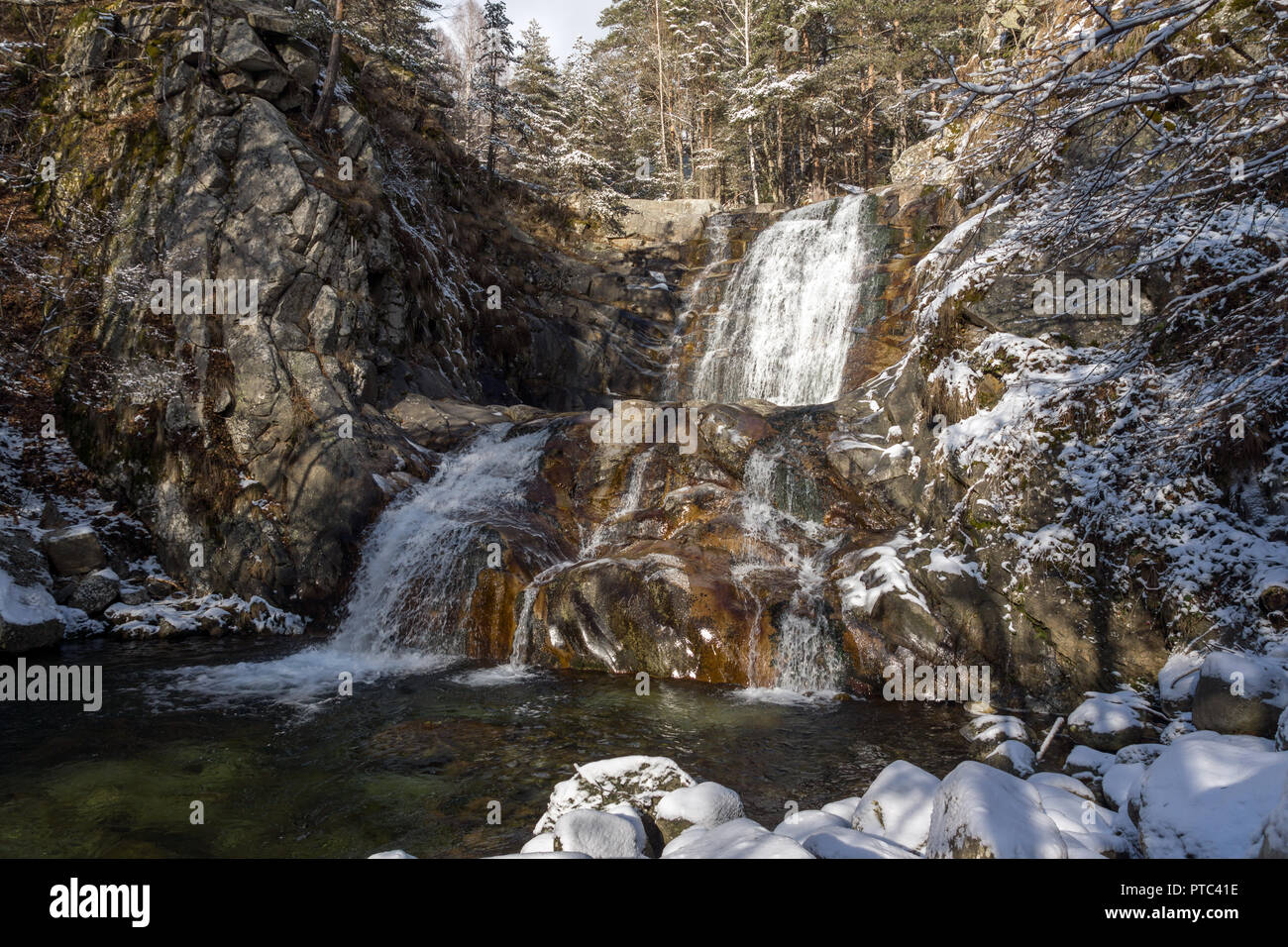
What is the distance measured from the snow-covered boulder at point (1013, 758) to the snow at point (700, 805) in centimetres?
295

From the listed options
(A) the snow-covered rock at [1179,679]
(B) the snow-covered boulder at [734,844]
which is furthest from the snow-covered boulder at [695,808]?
(A) the snow-covered rock at [1179,679]

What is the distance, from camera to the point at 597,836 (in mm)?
4281

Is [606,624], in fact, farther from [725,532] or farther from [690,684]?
[725,532]

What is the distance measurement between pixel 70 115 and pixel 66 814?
1651 cm

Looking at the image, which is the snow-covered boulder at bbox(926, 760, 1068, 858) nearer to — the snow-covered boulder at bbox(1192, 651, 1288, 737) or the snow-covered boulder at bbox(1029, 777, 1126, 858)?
the snow-covered boulder at bbox(1029, 777, 1126, 858)

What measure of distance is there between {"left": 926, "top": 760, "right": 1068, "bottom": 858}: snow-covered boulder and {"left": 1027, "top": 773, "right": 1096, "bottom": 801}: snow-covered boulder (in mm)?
1469

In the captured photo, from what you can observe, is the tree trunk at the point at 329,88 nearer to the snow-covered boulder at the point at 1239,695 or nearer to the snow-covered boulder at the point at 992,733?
the snow-covered boulder at the point at 992,733

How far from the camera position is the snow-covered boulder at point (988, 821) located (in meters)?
3.41

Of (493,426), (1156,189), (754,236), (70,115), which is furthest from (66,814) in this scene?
(754,236)

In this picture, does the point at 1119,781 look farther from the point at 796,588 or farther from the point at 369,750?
the point at 369,750

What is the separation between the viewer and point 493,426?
14.9 metres

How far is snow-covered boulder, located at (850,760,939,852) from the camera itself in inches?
172

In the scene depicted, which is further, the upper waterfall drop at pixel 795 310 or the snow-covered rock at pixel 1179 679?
the upper waterfall drop at pixel 795 310

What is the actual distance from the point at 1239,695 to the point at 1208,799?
2.92m
